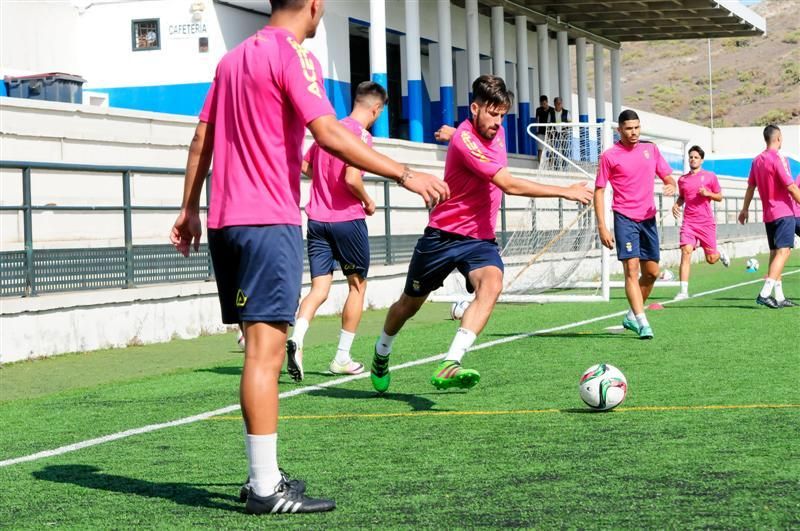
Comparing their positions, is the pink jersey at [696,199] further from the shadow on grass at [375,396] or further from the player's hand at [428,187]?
the player's hand at [428,187]

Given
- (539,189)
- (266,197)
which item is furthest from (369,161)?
(539,189)

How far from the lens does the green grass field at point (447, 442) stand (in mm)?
4973

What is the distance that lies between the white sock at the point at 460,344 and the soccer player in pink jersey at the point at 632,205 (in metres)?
4.45

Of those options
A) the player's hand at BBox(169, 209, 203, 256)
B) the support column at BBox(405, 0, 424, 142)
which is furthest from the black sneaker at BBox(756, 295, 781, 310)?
the support column at BBox(405, 0, 424, 142)

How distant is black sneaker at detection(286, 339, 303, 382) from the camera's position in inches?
368

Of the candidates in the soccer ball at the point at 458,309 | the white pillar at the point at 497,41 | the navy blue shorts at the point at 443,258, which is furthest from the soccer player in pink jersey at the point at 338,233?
the white pillar at the point at 497,41

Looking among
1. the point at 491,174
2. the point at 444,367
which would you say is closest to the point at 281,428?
the point at 444,367

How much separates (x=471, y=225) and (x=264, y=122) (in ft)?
11.7

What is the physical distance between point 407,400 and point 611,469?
115 inches

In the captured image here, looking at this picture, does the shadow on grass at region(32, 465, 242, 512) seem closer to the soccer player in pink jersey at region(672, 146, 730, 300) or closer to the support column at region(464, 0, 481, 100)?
the soccer player in pink jersey at region(672, 146, 730, 300)

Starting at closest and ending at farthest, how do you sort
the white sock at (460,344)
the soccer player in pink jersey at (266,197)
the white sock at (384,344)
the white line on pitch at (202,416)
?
the soccer player in pink jersey at (266,197)
the white line on pitch at (202,416)
the white sock at (460,344)
the white sock at (384,344)

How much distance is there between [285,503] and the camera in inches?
195

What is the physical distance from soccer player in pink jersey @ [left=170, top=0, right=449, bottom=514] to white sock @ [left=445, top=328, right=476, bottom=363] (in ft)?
8.98

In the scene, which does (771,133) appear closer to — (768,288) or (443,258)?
(768,288)
